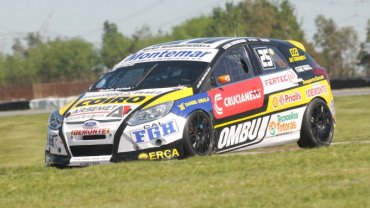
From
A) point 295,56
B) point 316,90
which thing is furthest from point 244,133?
point 295,56

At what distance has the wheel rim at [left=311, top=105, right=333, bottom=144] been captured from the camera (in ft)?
38.5

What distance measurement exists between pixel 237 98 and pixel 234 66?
54cm

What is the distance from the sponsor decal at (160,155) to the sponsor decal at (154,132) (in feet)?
0.55

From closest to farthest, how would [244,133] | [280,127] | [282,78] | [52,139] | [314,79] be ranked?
[52,139] → [244,133] → [280,127] → [282,78] → [314,79]

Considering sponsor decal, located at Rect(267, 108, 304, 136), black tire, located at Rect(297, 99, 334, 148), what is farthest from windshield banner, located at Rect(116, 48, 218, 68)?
black tire, located at Rect(297, 99, 334, 148)

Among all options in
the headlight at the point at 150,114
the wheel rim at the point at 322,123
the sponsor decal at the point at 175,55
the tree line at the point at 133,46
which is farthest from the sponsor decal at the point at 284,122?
the tree line at the point at 133,46

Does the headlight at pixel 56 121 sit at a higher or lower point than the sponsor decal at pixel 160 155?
higher

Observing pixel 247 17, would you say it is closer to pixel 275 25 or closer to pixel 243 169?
pixel 275 25

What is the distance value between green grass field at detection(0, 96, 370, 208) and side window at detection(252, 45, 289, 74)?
1.73 m

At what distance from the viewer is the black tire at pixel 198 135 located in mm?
9992

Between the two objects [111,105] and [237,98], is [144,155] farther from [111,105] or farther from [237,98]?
[237,98]

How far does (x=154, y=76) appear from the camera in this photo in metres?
10.9

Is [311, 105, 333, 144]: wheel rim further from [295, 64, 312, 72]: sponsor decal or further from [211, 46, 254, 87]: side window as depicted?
[211, 46, 254, 87]: side window

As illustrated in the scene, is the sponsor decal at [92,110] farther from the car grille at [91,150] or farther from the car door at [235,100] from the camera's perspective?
the car door at [235,100]
